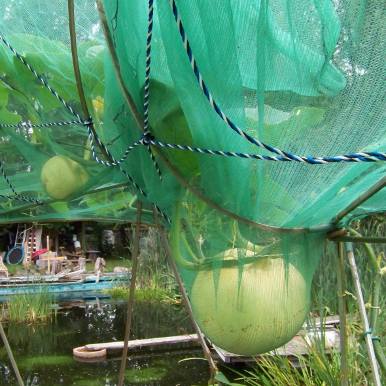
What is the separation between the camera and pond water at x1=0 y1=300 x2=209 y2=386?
5398 mm

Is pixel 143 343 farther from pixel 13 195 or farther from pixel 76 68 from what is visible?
→ pixel 76 68

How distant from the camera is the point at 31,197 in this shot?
178 centimetres

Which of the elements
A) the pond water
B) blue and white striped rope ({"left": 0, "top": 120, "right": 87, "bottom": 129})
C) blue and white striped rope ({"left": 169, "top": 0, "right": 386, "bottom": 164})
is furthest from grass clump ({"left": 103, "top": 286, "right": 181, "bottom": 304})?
blue and white striped rope ({"left": 169, "top": 0, "right": 386, "bottom": 164})

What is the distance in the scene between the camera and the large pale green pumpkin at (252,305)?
936 mm

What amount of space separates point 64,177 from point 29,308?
6.11 metres

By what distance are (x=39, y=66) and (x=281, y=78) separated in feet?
2.34

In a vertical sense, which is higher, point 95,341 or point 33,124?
point 33,124

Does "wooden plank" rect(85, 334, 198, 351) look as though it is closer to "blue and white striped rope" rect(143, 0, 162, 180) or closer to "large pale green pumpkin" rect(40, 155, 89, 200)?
"large pale green pumpkin" rect(40, 155, 89, 200)

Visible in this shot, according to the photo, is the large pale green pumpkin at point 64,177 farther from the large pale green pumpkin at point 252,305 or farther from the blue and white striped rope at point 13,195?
the large pale green pumpkin at point 252,305

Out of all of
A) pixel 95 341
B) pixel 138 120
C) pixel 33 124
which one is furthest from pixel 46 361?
pixel 138 120

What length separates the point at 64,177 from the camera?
4.71ft

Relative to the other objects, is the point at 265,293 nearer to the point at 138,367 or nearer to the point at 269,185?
the point at 269,185

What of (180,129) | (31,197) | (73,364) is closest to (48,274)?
(73,364)

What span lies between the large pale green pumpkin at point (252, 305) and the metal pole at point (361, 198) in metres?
0.13
